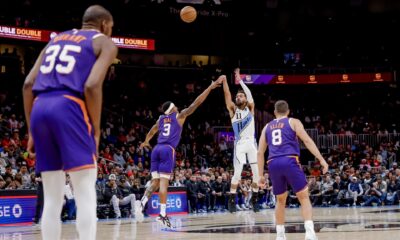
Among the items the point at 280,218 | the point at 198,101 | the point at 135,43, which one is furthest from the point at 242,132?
the point at 135,43

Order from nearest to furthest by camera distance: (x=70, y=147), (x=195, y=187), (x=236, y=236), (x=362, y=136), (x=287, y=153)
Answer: (x=70, y=147) → (x=287, y=153) → (x=236, y=236) → (x=195, y=187) → (x=362, y=136)

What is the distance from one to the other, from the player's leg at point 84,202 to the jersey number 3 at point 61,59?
2.51 feet

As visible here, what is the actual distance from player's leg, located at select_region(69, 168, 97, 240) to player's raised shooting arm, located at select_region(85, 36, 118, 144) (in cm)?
35

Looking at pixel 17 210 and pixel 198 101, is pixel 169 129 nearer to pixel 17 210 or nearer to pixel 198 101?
pixel 198 101

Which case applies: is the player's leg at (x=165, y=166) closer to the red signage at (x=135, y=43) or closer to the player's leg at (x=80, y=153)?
the player's leg at (x=80, y=153)

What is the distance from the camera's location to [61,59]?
15.9 feet

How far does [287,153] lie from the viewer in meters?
8.73

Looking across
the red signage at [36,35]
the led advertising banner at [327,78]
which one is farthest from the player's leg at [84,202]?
the led advertising banner at [327,78]

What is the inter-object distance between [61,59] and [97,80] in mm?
364

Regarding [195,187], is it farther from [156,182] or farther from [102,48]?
[102,48]

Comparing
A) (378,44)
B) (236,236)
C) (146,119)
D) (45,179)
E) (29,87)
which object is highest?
(378,44)

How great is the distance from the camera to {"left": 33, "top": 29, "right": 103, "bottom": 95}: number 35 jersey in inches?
188

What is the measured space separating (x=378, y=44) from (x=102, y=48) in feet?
120

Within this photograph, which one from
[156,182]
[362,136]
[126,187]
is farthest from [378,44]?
[156,182]
